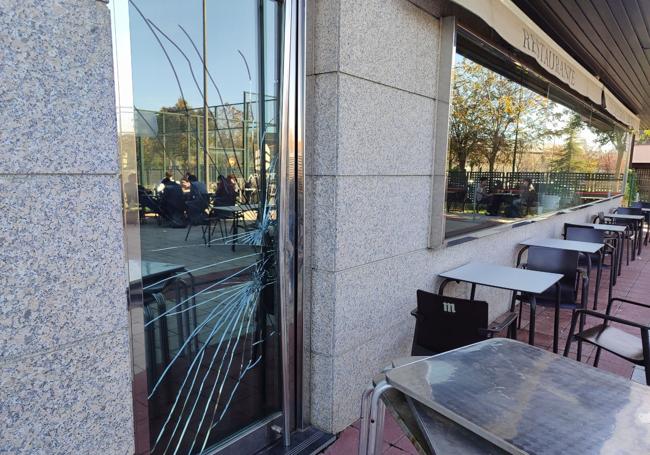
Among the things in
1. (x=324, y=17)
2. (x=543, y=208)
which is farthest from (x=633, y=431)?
(x=543, y=208)

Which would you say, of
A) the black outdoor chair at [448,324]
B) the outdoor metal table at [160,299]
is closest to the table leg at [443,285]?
the black outdoor chair at [448,324]

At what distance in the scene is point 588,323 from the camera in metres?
4.41

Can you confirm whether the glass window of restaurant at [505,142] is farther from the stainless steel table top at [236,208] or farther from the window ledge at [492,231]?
the stainless steel table top at [236,208]

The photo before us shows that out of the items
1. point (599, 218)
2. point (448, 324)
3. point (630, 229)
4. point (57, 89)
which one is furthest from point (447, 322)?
point (599, 218)

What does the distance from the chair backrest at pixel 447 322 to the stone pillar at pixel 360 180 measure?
25 centimetres

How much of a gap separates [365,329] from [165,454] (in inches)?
46.2

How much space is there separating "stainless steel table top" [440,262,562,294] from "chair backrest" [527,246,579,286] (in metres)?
0.91

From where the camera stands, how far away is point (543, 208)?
5871 millimetres

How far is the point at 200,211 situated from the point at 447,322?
4.68 ft

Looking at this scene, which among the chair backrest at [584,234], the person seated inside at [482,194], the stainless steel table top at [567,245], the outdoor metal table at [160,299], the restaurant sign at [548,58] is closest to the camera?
the outdoor metal table at [160,299]

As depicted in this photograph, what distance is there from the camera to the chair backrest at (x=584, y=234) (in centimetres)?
536

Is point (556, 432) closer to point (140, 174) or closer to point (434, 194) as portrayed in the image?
point (140, 174)

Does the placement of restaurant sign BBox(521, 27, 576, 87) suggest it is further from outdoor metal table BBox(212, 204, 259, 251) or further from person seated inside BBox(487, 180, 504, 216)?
outdoor metal table BBox(212, 204, 259, 251)

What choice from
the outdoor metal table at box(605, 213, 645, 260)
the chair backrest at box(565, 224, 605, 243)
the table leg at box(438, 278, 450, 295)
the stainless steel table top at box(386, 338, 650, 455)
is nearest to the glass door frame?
the stainless steel table top at box(386, 338, 650, 455)
